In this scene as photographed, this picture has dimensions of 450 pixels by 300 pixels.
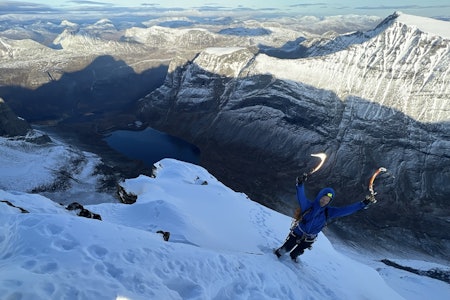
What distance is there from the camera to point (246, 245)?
62.4 feet

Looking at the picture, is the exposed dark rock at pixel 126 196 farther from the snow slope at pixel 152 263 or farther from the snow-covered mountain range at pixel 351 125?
the snow-covered mountain range at pixel 351 125

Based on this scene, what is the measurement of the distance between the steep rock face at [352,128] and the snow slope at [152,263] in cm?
6898

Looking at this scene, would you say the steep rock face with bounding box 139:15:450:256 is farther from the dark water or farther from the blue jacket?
the blue jacket

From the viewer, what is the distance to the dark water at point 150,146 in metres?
135

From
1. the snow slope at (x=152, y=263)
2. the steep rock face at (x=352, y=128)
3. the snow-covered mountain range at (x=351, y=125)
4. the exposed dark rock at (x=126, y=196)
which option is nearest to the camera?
the snow slope at (x=152, y=263)

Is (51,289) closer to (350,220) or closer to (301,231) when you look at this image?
(301,231)

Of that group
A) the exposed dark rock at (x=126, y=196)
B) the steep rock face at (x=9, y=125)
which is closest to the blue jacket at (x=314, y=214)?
the exposed dark rock at (x=126, y=196)

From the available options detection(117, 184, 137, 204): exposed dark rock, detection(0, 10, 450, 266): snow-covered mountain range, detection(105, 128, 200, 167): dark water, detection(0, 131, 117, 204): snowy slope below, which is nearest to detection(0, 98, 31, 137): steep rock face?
detection(0, 131, 117, 204): snowy slope below

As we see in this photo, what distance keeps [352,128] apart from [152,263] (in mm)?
122192

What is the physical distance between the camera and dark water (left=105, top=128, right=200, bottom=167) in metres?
135

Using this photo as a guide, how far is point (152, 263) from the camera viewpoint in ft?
37.3

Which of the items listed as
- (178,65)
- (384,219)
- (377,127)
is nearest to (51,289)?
(384,219)

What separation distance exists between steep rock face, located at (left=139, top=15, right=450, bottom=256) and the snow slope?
69.0 m

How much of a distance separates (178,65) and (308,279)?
18741 cm
